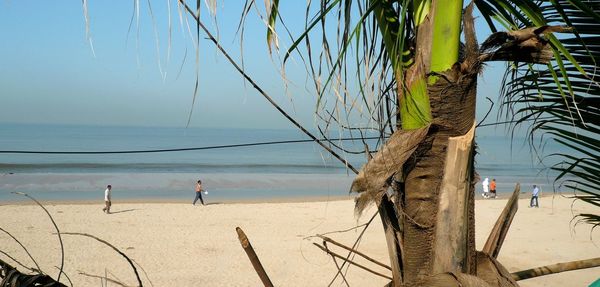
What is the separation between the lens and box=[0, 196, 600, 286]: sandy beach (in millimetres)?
12070

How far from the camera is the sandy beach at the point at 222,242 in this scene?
1207cm

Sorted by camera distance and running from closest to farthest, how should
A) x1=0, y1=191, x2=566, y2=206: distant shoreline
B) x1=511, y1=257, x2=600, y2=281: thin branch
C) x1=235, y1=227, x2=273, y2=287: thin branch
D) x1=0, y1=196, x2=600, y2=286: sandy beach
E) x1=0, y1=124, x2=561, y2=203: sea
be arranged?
1. x1=235, y1=227, x2=273, y2=287: thin branch
2. x1=511, y1=257, x2=600, y2=281: thin branch
3. x1=0, y1=196, x2=600, y2=286: sandy beach
4. x1=0, y1=191, x2=566, y2=206: distant shoreline
5. x1=0, y1=124, x2=561, y2=203: sea

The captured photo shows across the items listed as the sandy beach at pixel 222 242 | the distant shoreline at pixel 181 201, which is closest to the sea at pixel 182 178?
the distant shoreline at pixel 181 201

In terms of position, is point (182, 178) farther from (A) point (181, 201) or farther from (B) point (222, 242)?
(B) point (222, 242)

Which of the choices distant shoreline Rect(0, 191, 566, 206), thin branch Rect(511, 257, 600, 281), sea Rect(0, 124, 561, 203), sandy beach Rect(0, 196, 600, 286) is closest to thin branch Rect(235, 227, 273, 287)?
thin branch Rect(511, 257, 600, 281)

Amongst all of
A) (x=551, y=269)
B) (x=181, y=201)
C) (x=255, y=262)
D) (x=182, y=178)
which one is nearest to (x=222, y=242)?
(x=181, y=201)

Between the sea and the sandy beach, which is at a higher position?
the sea

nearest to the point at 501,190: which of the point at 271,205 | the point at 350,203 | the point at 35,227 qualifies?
the point at 350,203

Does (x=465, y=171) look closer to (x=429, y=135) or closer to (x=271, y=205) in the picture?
(x=429, y=135)

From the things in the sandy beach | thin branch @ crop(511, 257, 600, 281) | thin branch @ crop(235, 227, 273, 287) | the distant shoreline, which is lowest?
the sandy beach

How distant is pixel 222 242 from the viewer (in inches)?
612

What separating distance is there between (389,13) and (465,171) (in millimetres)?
424

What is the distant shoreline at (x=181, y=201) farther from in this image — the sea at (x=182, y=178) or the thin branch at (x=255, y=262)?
the thin branch at (x=255, y=262)

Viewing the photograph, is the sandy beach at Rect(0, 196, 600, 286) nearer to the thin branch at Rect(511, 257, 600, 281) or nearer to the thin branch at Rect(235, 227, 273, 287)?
the thin branch at Rect(511, 257, 600, 281)
